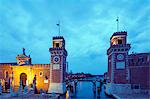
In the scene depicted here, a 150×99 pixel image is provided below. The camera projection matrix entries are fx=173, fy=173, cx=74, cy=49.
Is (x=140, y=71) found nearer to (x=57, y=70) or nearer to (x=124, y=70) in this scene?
(x=124, y=70)

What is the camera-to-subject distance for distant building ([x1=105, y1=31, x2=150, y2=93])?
3788 centimetres

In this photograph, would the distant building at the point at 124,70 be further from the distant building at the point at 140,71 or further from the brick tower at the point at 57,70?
the brick tower at the point at 57,70

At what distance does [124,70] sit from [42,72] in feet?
70.4

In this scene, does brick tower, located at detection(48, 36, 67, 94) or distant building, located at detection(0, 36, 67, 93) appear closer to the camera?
brick tower, located at detection(48, 36, 67, 94)

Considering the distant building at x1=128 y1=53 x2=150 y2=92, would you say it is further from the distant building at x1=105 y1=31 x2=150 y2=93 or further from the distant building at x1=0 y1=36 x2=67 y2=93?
the distant building at x1=0 y1=36 x2=67 y2=93

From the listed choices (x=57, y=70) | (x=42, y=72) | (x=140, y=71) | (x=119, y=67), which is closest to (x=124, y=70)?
(x=119, y=67)

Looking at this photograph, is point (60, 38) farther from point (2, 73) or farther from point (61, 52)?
point (2, 73)

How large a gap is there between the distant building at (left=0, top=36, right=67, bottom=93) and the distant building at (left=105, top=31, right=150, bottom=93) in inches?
496

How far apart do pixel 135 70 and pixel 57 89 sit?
19.1 m

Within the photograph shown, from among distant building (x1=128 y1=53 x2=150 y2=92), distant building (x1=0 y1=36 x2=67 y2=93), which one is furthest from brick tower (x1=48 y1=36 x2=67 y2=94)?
distant building (x1=128 y1=53 x2=150 y2=92)

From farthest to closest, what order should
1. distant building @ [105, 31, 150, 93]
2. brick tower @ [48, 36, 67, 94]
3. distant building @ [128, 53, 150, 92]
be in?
brick tower @ [48, 36, 67, 94] < distant building @ [128, 53, 150, 92] < distant building @ [105, 31, 150, 93]

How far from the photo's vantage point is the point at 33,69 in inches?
1861

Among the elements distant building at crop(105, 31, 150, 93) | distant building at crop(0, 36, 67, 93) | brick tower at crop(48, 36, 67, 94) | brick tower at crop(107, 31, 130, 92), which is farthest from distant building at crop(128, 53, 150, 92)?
distant building at crop(0, 36, 67, 93)

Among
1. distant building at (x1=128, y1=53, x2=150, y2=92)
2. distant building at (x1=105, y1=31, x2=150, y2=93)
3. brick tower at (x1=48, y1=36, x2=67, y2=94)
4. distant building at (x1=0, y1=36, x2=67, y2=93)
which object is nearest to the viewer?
distant building at (x1=105, y1=31, x2=150, y2=93)
